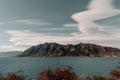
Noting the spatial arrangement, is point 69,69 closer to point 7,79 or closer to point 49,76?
point 49,76

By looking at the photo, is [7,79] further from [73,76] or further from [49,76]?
[73,76]

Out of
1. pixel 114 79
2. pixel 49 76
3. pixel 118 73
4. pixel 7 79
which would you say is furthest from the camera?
pixel 118 73

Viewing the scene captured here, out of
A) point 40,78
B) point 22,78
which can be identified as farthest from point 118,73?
point 22,78

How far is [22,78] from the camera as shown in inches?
1100

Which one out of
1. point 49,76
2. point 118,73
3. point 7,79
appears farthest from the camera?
point 118,73

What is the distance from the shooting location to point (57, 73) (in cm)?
2941

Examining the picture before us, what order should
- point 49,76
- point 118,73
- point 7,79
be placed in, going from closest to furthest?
point 7,79 < point 49,76 < point 118,73

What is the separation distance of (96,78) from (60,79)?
13.7 feet

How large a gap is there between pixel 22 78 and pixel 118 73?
13919 millimetres

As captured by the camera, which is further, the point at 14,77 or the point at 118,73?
the point at 118,73

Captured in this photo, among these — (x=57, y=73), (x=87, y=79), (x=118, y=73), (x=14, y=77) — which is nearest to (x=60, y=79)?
(x=57, y=73)

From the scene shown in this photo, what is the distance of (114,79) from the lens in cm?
3145

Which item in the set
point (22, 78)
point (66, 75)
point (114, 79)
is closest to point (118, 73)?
point (114, 79)

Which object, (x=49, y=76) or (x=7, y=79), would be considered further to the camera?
(x=49, y=76)
